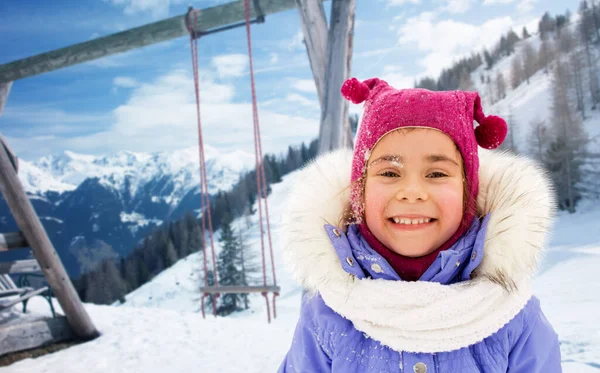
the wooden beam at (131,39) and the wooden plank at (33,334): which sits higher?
the wooden beam at (131,39)

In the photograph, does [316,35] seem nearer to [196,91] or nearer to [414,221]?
[196,91]

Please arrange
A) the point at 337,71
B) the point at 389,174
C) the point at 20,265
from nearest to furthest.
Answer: the point at 389,174, the point at 337,71, the point at 20,265

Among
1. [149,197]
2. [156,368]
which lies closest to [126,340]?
[156,368]

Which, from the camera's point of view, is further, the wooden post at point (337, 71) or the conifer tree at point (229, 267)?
the conifer tree at point (229, 267)

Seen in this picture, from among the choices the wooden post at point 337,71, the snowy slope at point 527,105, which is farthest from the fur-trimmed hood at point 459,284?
the snowy slope at point 527,105

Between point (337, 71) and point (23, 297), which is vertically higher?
point (337, 71)

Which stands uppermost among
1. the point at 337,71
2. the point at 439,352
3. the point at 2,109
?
the point at 2,109

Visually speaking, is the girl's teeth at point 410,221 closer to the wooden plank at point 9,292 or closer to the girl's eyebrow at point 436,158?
the girl's eyebrow at point 436,158

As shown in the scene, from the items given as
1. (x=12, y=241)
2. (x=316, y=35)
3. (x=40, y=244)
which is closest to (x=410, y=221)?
(x=316, y=35)

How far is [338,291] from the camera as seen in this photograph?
1.20 meters

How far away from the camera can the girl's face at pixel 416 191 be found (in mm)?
1129

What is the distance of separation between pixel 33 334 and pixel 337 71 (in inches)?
151

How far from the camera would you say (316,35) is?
2670 mm

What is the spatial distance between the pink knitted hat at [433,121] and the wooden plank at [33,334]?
4065mm
